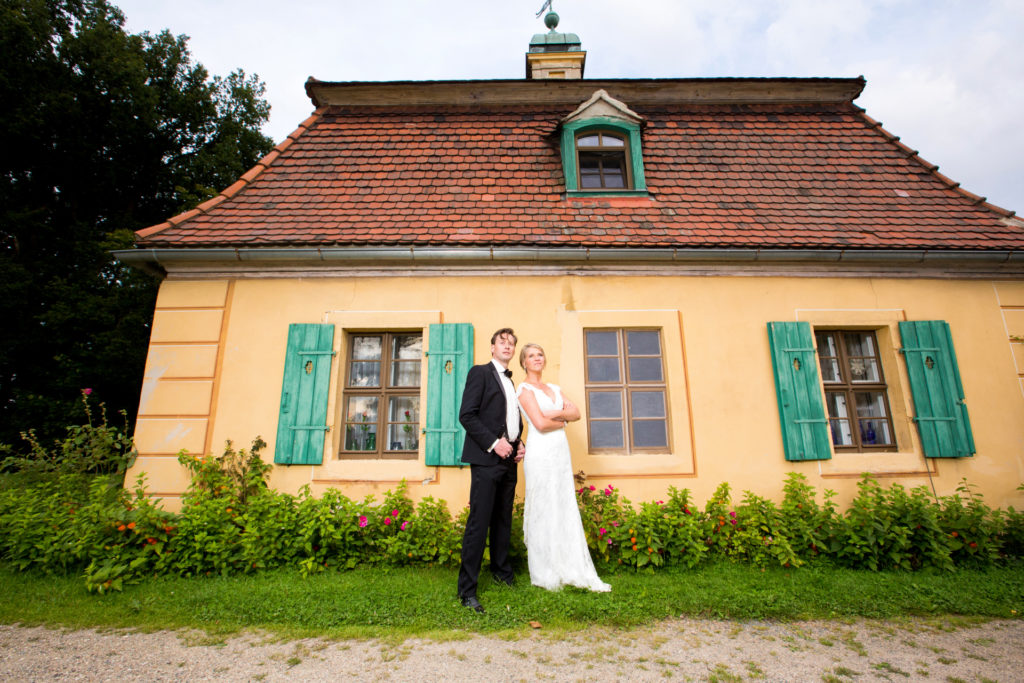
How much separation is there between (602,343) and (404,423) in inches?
95.6

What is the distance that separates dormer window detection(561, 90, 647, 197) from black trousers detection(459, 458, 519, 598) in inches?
157

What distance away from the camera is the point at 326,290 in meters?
5.17

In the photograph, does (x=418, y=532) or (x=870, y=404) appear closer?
(x=418, y=532)

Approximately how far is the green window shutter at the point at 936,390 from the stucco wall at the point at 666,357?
10cm

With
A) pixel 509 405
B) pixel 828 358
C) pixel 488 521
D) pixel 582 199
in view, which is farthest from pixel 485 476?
pixel 828 358

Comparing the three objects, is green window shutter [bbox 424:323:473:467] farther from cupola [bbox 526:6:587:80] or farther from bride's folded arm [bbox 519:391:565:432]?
cupola [bbox 526:6:587:80]

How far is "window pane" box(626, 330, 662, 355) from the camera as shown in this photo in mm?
5191

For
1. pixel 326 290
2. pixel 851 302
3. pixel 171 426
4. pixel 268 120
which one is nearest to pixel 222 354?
pixel 171 426

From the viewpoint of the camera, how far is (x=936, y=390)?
16.3 feet

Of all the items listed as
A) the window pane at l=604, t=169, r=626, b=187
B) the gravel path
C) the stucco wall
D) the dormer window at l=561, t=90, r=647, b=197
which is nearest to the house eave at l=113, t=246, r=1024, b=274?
the stucco wall

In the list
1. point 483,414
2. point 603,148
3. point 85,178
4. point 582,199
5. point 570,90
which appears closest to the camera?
point 483,414

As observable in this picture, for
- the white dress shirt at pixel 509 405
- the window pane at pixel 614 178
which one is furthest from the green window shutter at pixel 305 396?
the window pane at pixel 614 178

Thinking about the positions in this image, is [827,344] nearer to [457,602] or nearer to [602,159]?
[602,159]

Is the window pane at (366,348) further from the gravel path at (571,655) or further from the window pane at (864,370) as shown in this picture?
the window pane at (864,370)
